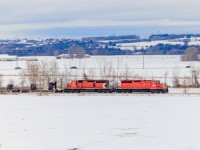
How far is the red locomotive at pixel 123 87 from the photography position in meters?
60.8

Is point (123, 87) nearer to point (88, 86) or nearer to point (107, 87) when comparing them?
point (107, 87)

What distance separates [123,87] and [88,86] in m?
4.28

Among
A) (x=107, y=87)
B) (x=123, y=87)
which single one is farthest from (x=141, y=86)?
(x=107, y=87)
